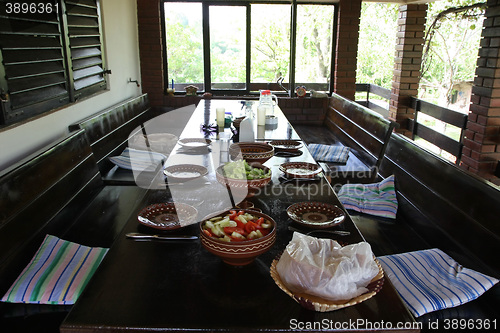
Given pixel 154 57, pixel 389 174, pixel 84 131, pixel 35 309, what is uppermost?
pixel 154 57

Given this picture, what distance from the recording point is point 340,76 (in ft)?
17.5

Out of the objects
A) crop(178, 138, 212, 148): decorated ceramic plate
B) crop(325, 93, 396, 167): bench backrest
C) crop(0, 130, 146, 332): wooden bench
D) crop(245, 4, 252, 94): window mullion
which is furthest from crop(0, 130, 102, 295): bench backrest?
crop(245, 4, 252, 94): window mullion

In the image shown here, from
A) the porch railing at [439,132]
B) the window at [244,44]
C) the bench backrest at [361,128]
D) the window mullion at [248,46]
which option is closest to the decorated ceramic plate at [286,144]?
the bench backrest at [361,128]

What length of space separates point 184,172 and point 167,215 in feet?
1.77

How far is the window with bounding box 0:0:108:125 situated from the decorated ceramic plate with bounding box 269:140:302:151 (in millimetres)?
1524

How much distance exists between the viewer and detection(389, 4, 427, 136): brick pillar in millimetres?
4535

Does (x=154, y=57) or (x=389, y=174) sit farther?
(x=154, y=57)

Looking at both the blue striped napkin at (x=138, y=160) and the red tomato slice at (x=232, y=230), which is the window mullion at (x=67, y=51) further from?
the red tomato slice at (x=232, y=230)

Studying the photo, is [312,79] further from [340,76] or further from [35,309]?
[35,309]

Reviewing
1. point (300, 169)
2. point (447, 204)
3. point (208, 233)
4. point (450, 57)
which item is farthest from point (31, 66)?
point (450, 57)

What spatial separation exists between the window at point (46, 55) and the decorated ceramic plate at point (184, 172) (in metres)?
0.92

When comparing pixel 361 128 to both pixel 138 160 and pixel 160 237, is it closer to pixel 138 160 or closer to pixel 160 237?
pixel 138 160

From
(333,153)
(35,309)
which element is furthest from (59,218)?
(333,153)

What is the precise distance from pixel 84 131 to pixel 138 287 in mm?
1777
